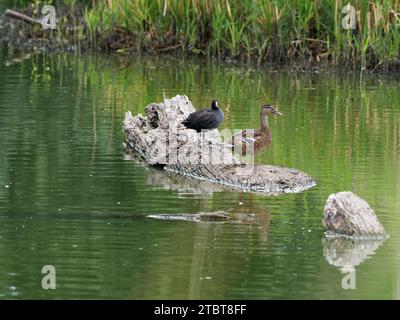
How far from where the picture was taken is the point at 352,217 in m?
14.0

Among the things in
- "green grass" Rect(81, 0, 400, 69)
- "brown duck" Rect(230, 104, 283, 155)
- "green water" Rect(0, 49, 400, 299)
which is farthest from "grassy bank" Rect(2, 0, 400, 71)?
"brown duck" Rect(230, 104, 283, 155)

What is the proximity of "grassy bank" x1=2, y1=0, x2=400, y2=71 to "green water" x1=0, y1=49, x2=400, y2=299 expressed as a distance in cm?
118

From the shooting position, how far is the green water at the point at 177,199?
12.4 meters

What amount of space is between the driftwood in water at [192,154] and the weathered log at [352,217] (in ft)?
8.09

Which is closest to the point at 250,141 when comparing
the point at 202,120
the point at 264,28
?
the point at 202,120

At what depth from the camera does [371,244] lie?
1380cm

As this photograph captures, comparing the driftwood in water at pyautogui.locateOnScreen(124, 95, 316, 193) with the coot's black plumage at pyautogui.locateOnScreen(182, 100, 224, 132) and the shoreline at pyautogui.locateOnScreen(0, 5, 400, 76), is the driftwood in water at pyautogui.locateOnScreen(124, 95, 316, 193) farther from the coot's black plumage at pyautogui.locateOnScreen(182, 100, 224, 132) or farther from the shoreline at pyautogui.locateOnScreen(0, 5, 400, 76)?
the shoreline at pyautogui.locateOnScreen(0, 5, 400, 76)

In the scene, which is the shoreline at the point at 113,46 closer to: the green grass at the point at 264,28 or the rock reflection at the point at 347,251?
the green grass at the point at 264,28

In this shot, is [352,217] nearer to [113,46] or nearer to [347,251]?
[347,251]

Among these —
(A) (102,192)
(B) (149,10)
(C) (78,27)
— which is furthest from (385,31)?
(A) (102,192)

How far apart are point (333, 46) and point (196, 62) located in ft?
12.3

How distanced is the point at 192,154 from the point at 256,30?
1157 cm
